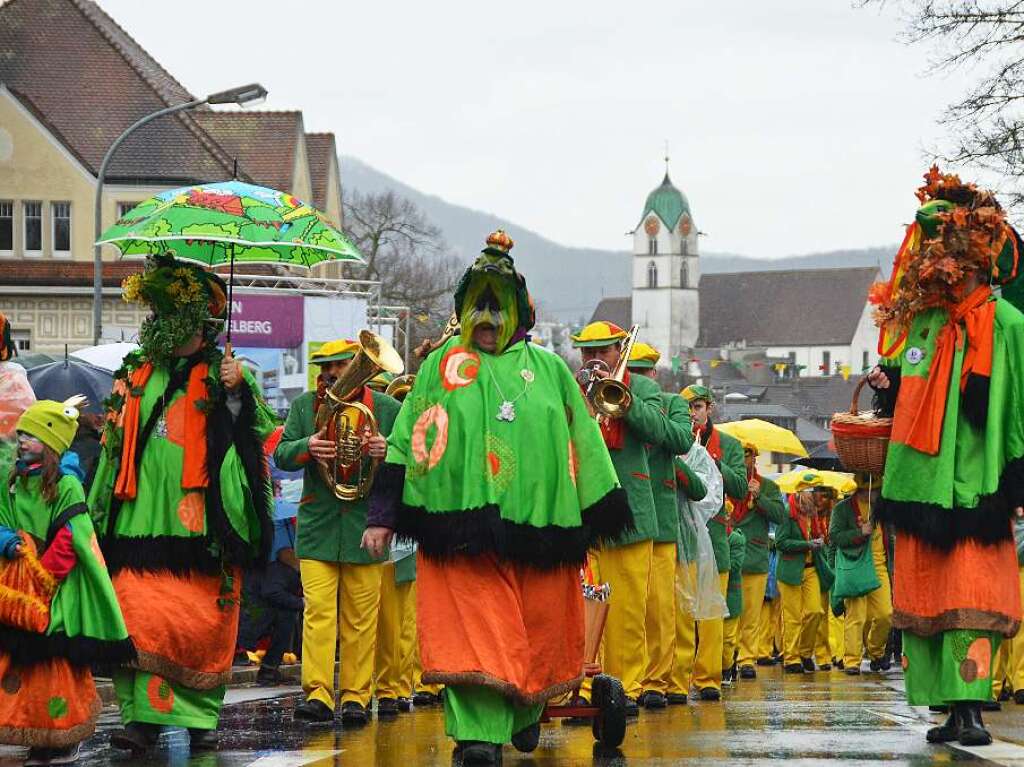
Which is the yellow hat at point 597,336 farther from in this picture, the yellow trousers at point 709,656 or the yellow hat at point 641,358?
the yellow trousers at point 709,656

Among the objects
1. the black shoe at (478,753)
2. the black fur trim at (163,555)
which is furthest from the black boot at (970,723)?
the black fur trim at (163,555)

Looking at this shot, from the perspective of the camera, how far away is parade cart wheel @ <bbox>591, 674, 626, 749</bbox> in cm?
928

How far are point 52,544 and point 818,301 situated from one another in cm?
19072

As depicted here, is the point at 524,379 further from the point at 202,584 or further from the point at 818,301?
the point at 818,301

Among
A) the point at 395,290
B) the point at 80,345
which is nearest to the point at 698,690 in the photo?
the point at 80,345

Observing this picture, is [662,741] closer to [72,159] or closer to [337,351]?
[337,351]

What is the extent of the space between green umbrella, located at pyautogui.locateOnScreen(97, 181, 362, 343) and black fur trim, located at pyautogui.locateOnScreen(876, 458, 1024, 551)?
3.51 metres

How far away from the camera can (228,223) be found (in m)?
11.0

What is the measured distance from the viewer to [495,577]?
29.3 feet

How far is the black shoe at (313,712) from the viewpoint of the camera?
11.1 meters

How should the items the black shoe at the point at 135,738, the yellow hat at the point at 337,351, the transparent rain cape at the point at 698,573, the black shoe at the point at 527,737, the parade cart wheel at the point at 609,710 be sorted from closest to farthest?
the black shoe at the point at 527,737, the parade cart wheel at the point at 609,710, the black shoe at the point at 135,738, the yellow hat at the point at 337,351, the transparent rain cape at the point at 698,573

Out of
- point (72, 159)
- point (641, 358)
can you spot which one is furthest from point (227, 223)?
point (72, 159)

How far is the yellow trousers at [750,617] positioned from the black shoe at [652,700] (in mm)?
5227

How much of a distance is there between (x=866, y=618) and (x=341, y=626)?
330 inches
